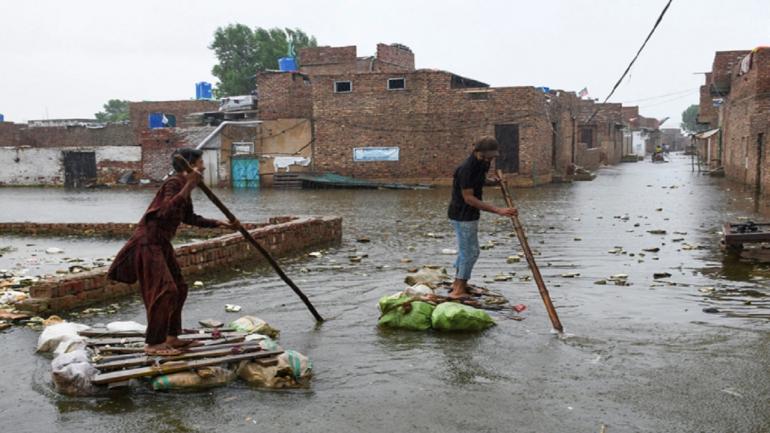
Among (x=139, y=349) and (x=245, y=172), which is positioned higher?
(x=245, y=172)

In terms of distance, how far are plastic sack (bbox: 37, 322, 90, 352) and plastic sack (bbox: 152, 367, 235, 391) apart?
134 cm

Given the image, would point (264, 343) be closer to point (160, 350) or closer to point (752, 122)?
point (160, 350)

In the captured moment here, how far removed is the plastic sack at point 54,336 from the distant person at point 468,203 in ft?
11.3

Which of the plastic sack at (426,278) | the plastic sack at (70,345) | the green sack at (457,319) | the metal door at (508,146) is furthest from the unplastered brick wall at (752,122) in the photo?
the plastic sack at (70,345)

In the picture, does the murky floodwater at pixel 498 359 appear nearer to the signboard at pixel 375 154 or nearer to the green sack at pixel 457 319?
the green sack at pixel 457 319

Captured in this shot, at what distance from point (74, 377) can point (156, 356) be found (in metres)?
0.54

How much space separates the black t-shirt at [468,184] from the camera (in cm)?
714

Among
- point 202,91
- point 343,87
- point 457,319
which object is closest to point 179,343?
point 457,319

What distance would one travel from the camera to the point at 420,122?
30.8 meters

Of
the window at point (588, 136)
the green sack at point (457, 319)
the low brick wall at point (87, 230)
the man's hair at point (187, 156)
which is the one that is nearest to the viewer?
the man's hair at point (187, 156)

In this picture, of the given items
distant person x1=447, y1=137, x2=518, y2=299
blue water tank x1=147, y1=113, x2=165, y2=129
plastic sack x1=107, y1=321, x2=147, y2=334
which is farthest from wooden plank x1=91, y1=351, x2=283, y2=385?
blue water tank x1=147, y1=113, x2=165, y2=129

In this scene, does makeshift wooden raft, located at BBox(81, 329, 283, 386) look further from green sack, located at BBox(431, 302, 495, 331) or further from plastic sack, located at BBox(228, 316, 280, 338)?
green sack, located at BBox(431, 302, 495, 331)

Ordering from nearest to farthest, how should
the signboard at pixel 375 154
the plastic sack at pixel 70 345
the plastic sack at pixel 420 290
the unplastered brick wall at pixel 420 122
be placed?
the plastic sack at pixel 70 345, the plastic sack at pixel 420 290, the unplastered brick wall at pixel 420 122, the signboard at pixel 375 154

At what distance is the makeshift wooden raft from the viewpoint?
190 inches
